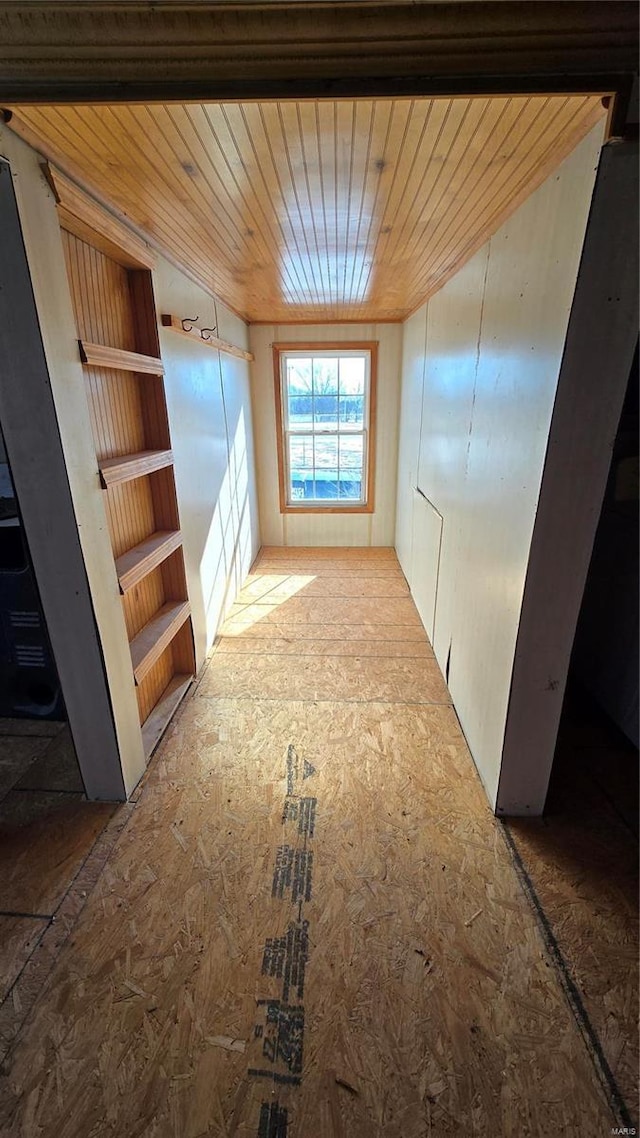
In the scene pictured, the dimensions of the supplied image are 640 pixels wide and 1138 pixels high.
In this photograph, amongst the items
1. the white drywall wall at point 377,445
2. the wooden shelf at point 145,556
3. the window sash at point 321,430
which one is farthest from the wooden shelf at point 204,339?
the wooden shelf at point 145,556

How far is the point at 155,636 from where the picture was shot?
7.40ft

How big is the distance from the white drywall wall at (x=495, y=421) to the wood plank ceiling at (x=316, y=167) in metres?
0.13

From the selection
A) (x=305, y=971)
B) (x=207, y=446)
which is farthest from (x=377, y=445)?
(x=305, y=971)

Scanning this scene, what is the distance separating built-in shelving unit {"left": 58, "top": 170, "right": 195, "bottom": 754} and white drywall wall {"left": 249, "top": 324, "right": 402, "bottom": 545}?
2652 mm

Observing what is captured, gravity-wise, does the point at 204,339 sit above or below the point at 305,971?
above

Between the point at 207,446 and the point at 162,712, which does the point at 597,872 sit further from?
the point at 207,446

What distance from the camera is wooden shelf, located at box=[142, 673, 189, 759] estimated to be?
7.24 ft

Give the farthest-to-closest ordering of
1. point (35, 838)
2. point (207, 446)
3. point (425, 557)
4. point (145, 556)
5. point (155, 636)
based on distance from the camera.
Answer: point (425, 557)
point (207, 446)
point (155, 636)
point (145, 556)
point (35, 838)

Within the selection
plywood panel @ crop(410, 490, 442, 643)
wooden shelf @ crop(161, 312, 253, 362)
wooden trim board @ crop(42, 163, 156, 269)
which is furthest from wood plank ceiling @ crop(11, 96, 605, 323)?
plywood panel @ crop(410, 490, 442, 643)

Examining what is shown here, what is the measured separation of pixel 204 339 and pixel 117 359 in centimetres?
134

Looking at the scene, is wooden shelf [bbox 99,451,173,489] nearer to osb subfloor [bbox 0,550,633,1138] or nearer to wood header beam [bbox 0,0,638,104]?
wood header beam [bbox 0,0,638,104]

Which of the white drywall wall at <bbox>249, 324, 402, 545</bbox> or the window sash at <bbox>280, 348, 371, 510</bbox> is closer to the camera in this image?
the white drywall wall at <bbox>249, 324, 402, 545</bbox>

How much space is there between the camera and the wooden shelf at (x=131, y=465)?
1739 mm

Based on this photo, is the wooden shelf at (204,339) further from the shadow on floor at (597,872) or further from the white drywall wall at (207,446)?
the shadow on floor at (597,872)
